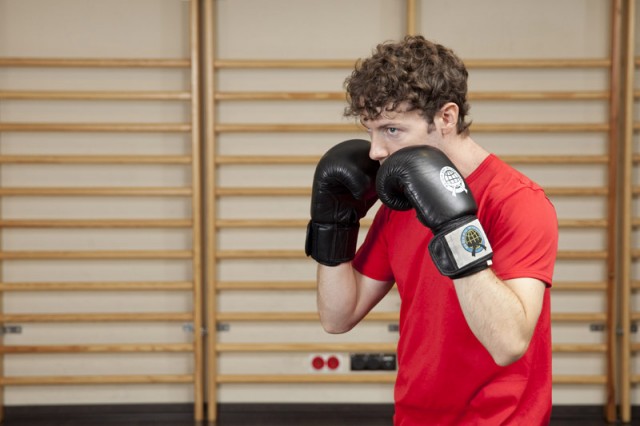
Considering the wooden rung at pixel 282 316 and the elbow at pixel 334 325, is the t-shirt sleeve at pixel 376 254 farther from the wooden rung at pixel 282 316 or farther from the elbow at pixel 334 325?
the wooden rung at pixel 282 316

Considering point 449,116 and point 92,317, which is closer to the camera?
point 449,116

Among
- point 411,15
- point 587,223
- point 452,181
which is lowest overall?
point 587,223

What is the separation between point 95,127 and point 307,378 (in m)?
2.06

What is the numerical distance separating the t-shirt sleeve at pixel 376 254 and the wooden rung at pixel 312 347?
97.4 inches

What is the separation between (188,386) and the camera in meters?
4.63

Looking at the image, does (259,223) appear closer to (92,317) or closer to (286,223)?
(286,223)

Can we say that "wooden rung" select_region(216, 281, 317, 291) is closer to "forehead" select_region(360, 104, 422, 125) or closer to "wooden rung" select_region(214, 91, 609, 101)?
"wooden rung" select_region(214, 91, 609, 101)

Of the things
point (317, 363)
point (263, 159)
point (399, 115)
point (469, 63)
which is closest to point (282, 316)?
point (317, 363)

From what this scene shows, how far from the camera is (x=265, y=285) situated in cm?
452

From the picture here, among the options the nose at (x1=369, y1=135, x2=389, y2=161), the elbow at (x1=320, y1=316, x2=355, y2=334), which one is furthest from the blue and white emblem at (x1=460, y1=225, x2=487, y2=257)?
the elbow at (x1=320, y1=316, x2=355, y2=334)

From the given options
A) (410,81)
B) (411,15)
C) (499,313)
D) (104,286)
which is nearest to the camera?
(499,313)

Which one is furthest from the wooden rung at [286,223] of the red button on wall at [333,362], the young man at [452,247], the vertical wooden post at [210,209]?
the young man at [452,247]

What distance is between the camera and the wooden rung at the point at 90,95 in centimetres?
442

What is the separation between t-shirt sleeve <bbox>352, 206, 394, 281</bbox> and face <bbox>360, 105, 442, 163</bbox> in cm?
31
